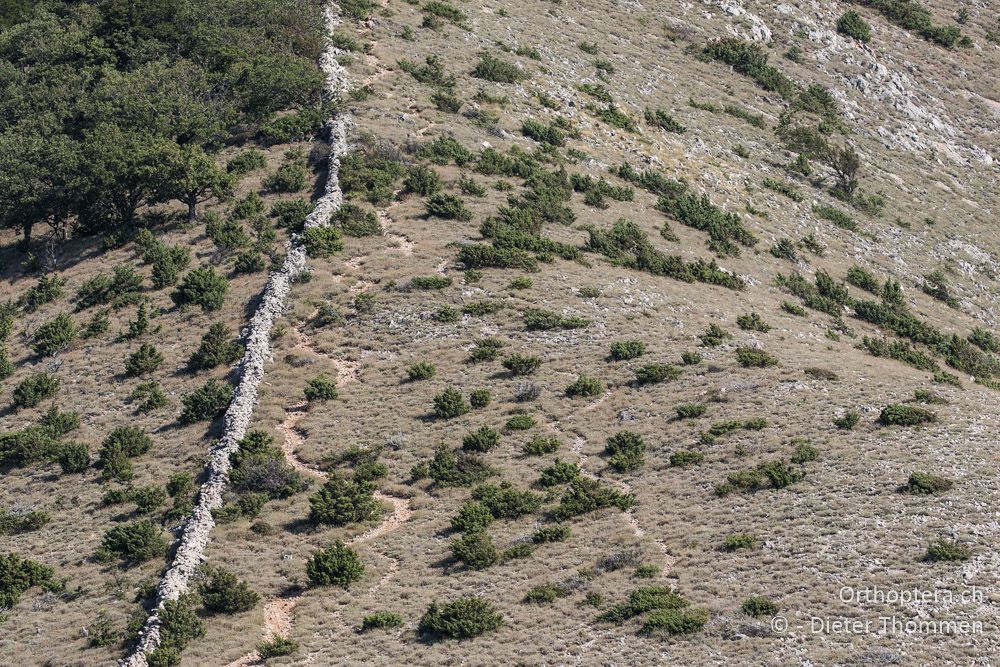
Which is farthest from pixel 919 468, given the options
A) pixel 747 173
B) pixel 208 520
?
pixel 747 173

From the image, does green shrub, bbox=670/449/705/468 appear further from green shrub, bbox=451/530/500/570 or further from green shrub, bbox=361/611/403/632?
green shrub, bbox=361/611/403/632

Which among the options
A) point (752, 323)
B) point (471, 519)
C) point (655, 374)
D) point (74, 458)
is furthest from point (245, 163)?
point (471, 519)

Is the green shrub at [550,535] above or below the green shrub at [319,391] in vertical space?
above

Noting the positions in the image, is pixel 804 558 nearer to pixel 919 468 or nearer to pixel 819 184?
pixel 919 468

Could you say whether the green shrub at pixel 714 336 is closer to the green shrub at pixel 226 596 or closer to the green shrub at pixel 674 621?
the green shrub at pixel 674 621

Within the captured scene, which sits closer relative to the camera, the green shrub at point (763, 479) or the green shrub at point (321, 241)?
the green shrub at point (763, 479)

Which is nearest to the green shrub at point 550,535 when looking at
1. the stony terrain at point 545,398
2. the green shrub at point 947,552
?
the stony terrain at point 545,398
